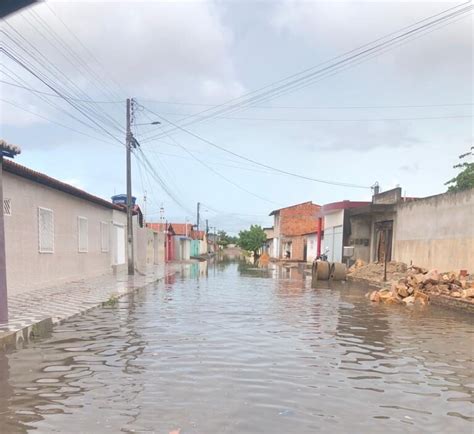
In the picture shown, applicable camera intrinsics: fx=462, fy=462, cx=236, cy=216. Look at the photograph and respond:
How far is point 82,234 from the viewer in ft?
65.1

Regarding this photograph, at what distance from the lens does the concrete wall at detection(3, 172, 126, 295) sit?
13.3 m

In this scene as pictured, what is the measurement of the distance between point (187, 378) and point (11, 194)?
9.68 m

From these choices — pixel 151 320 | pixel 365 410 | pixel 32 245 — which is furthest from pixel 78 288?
pixel 365 410

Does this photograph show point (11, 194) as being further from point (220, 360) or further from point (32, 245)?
point (220, 360)

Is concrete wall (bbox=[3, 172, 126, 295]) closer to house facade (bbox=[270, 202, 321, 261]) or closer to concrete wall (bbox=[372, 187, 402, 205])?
concrete wall (bbox=[372, 187, 402, 205])

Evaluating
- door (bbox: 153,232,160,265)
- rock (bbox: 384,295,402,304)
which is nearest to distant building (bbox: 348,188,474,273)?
rock (bbox: 384,295,402,304)

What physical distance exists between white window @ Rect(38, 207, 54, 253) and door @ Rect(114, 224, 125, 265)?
374 inches

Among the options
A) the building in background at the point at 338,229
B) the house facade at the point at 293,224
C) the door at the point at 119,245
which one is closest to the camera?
the door at the point at 119,245

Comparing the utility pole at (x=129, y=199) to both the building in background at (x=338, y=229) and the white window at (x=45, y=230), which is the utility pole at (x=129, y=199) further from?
the building in background at (x=338, y=229)

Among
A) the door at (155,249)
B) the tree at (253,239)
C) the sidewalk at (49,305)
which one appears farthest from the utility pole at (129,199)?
the tree at (253,239)

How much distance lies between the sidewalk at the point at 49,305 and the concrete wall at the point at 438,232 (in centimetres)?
1224

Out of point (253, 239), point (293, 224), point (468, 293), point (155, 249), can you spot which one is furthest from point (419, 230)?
point (253, 239)

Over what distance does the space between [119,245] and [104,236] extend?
3.22m

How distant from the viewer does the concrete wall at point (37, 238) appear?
13.3 metres
